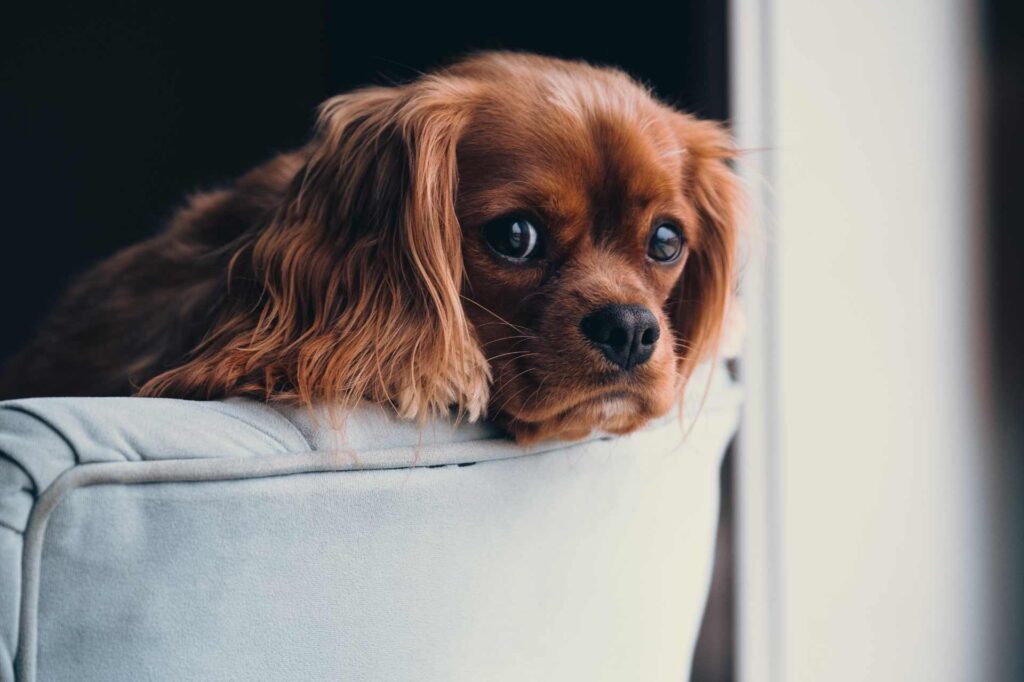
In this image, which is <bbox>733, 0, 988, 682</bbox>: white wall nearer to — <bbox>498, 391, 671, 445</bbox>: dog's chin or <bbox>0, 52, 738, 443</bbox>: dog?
<bbox>0, 52, 738, 443</bbox>: dog

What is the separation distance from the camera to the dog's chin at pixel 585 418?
110cm

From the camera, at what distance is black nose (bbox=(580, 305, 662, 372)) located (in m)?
1.13

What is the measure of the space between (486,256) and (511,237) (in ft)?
0.14

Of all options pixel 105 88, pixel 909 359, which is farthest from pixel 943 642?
pixel 105 88

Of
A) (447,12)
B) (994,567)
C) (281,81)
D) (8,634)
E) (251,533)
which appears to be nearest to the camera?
(8,634)

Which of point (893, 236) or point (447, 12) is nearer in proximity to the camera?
point (893, 236)

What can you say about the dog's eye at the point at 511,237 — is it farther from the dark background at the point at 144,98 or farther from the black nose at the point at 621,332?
the dark background at the point at 144,98

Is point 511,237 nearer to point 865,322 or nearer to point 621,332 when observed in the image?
point 621,332

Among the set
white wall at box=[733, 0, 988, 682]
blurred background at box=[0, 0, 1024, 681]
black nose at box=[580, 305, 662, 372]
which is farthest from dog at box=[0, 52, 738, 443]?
white wall at box=[733, 0, 988, 682]

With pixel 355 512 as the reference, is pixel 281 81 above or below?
above

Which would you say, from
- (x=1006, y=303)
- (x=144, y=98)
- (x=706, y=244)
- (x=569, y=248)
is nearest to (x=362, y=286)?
(x=569, y=248)

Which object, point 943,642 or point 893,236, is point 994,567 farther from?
point 893,236

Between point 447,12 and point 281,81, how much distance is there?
88 cm

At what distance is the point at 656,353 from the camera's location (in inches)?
46.4
